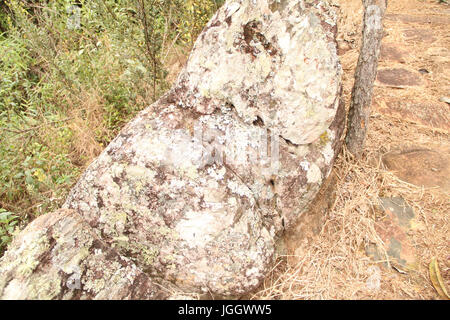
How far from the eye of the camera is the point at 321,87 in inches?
83.6

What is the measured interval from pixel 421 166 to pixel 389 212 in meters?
0.69

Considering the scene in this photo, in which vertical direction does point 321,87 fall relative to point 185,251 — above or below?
above

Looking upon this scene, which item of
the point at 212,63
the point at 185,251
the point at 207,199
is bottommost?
the point at 185,251

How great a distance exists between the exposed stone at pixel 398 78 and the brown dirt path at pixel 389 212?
0.01 m

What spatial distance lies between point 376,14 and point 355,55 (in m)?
2.06

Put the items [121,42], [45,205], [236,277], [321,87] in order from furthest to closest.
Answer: [121,42]
[45,205]
[321,87]
[236,277]

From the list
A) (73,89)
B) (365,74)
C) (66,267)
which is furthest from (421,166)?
(73,89)

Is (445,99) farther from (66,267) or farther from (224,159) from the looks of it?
(66,267)

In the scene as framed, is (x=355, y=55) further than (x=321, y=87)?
Yes

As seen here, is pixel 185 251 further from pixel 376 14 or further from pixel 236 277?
pixel 376 14

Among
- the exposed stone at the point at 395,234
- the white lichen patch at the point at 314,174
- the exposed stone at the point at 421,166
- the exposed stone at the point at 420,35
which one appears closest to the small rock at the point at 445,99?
the exposed stone at the point at 421,166

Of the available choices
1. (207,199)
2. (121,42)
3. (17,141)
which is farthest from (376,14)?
(17,141)

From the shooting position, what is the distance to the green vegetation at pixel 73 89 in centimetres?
294

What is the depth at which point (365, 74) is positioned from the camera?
8.10ft
